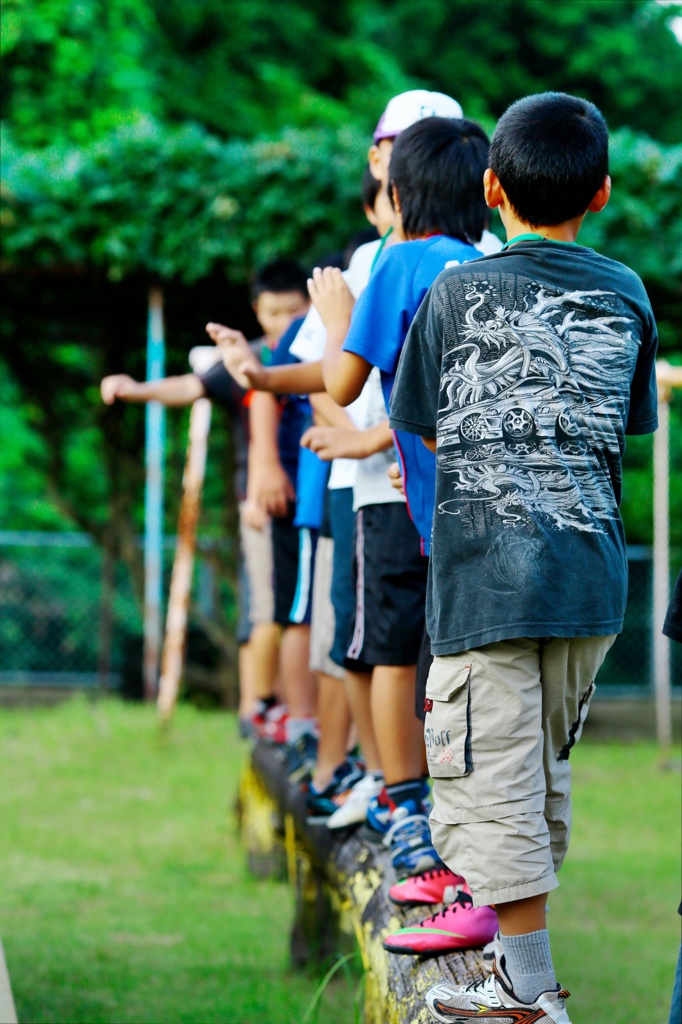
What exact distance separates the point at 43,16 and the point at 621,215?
5006mm

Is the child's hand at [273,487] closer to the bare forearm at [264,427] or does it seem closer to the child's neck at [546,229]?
the bare forearm at [264,427]

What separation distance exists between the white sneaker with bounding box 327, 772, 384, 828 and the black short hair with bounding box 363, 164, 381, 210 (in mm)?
1416

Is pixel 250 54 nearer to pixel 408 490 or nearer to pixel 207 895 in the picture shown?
pixel 207 895

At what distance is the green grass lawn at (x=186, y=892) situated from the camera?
10.3 ft

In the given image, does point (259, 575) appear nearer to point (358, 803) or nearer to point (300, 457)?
point (300, 457)

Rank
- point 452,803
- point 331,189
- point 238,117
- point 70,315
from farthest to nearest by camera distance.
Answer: point 238,117 → point 70,315 → point 331,189 → point 452,803

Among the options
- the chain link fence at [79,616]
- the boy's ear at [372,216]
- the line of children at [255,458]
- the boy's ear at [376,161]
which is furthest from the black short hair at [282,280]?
the chain link fence at [79,616]

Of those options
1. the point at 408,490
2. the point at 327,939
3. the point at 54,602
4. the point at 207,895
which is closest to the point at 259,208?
the point at 54,602

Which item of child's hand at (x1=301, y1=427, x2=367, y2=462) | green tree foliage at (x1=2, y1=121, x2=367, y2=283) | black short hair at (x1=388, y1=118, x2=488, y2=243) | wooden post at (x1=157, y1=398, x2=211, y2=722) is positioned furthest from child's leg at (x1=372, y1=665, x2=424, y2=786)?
green tree foliage at (x1=2, y1=121, x2=367, y2=283)

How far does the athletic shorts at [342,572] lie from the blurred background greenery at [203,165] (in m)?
4.49

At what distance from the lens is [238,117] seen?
456 inches

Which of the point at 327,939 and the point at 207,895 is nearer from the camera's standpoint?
the point at 327,939

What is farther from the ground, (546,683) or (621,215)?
(621,215)

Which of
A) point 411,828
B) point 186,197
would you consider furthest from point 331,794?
point 186,197
